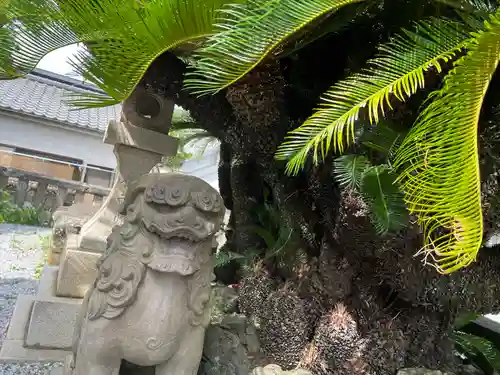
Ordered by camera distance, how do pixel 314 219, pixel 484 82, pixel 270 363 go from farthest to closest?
pixel 314 219 → pixel 270 363 → pixel 484 82

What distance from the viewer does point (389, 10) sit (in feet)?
7.95

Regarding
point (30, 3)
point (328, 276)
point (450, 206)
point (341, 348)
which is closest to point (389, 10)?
point (450, 206)

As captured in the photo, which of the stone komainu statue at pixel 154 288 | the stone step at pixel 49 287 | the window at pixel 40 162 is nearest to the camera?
the stone komainu statue at pixel 154 288

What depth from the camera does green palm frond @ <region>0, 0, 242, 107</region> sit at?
1764 mm

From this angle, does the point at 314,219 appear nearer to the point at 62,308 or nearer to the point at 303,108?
the point at 303,108

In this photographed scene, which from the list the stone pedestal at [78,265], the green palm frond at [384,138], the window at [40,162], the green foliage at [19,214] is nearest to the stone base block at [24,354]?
the stone pedestal at [78,265]

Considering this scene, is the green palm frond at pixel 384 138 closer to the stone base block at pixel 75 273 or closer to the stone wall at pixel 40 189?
the stone base block at pixel 75 273

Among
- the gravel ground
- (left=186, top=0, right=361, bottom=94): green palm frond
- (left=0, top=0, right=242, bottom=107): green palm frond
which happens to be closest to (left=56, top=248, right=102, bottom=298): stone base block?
the gravel ground

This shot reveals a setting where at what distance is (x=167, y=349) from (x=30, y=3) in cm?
176

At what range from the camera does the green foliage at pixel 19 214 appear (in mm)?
8680

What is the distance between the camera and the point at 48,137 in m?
10.9

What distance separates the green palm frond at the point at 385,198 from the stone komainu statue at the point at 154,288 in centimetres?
80

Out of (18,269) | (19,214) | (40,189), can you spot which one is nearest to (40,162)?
(40,189)

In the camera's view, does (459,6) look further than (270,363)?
No
